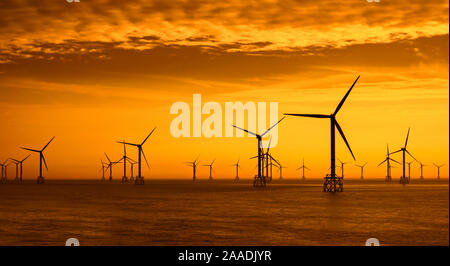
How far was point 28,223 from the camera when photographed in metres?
55.2

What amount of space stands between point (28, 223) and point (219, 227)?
2014 centimetres

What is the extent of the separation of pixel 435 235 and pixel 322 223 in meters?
12.2
